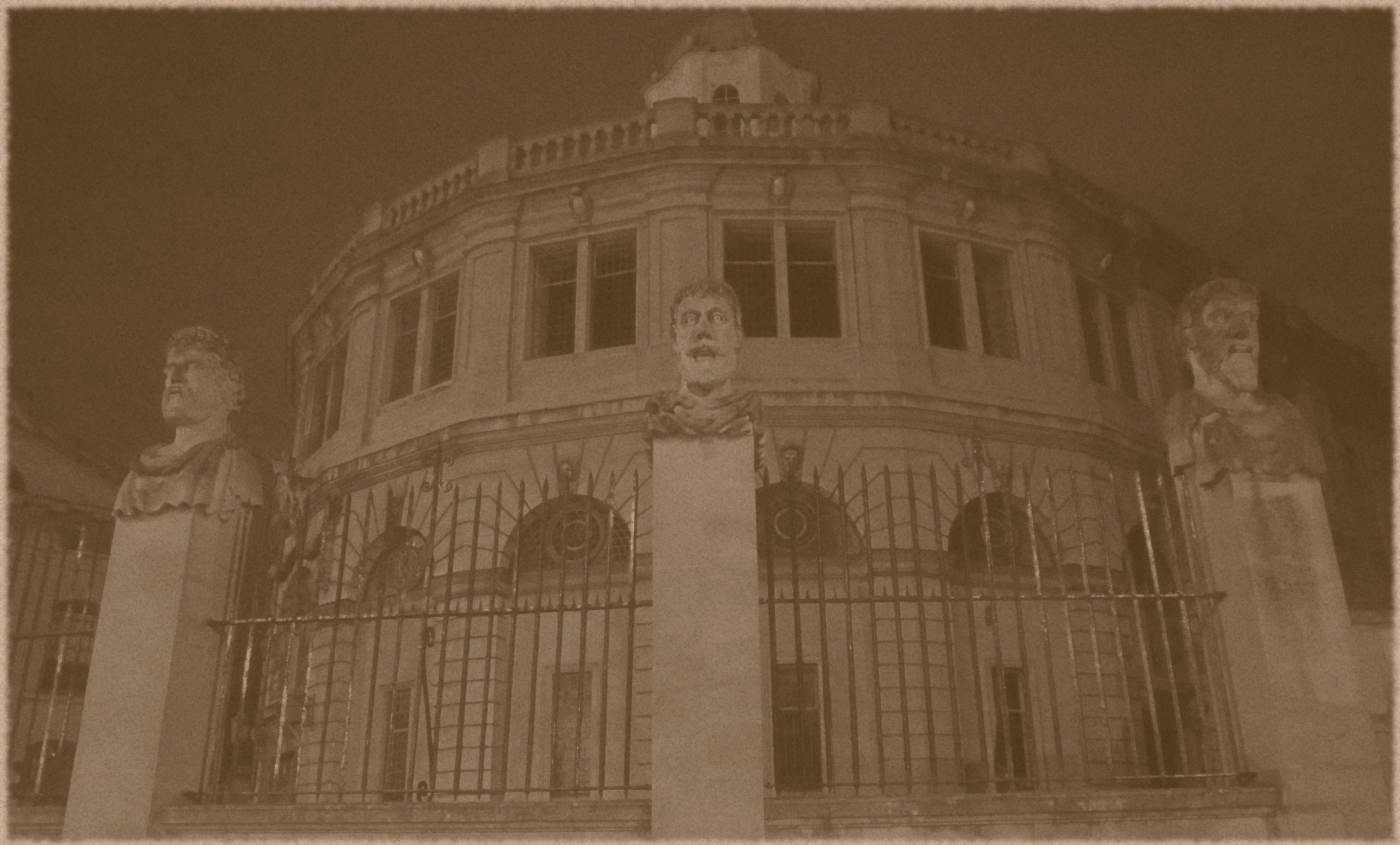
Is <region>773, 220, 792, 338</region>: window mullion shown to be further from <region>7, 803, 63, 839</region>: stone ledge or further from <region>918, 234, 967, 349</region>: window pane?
<region>7, 803, 63, 839</region>: stone ledge

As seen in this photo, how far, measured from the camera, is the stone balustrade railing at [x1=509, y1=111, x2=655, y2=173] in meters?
20.1

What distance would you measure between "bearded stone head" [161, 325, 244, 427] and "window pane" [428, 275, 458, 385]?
12.8 m

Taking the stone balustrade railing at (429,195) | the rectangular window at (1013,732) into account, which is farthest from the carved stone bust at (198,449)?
the stone balustrade railing at (429,195)

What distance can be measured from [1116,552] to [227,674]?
1462 centimetres

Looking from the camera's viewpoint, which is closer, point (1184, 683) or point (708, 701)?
point (708, 701)

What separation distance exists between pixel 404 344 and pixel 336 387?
2.50m

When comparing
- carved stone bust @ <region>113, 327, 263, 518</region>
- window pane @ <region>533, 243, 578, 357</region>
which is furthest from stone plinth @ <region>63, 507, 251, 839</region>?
window pane @ <region>533, 243, 578, 357</region>

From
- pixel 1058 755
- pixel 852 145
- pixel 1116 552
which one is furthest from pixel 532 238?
pixel 1058 755

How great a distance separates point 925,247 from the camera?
65.7 ft

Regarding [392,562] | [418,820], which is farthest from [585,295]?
[418,820]

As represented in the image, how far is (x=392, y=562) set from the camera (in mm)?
18047

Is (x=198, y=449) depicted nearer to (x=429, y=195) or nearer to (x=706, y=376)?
(x=706, y=376)

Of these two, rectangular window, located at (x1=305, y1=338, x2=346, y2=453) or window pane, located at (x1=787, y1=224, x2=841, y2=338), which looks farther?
rectangular window, located at (x1=305, y1=338, x2=346, y2=453)

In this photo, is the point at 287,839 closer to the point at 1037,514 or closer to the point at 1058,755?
the point at 1058,755
